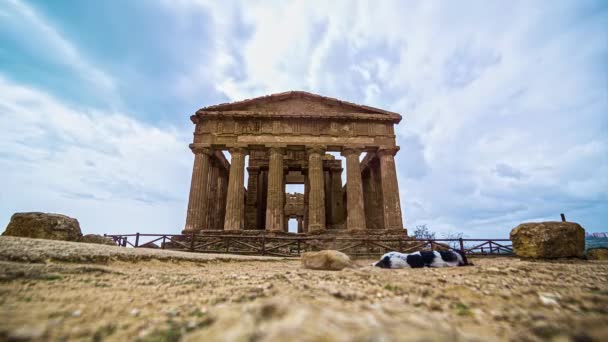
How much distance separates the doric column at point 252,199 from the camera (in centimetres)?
2209

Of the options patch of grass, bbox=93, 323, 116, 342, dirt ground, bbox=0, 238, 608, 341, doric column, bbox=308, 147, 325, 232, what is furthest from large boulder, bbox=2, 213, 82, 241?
doric column, bbox=308, 147, 325, 232

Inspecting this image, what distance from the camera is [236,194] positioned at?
55.0 feet

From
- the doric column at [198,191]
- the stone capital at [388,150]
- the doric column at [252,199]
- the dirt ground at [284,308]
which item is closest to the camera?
the dirt ground at [284,308]

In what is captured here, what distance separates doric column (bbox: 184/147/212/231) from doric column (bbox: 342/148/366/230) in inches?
354

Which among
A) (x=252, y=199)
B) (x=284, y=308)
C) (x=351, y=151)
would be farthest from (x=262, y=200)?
(x=284, y=308)

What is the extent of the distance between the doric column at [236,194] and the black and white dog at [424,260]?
11453 millimetres

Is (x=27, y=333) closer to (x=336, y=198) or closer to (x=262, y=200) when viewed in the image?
(x=262, y=200)

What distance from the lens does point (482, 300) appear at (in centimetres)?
270

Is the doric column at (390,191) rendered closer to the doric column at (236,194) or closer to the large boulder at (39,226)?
the doric column at (236,194)

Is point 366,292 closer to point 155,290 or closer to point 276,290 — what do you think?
point 276,290

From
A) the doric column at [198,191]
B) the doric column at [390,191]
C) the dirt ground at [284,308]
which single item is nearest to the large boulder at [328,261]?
the dirt ground at [284,308]

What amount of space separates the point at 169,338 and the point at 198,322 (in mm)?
282

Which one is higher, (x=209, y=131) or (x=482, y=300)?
(x=209, y=131)

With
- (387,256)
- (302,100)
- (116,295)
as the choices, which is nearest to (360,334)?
(116,295)
